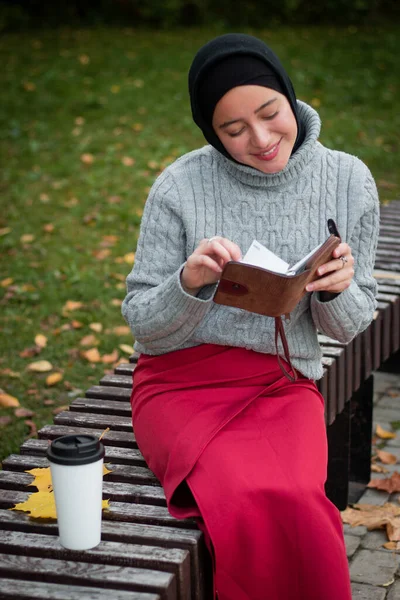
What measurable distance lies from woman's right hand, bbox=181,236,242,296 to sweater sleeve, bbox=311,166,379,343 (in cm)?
38

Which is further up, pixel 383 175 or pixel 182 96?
pixel 182 96

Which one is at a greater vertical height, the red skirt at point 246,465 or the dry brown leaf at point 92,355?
the red skirt at point 246,465

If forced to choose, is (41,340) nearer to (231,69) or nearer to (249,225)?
(249,225)

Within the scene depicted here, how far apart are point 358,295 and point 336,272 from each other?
0.22m

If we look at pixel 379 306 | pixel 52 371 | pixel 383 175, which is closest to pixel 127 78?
pixel 383 175

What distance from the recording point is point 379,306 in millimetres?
3971

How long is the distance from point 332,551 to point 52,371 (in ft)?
9.37

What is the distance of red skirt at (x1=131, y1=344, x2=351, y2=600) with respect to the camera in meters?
2.34

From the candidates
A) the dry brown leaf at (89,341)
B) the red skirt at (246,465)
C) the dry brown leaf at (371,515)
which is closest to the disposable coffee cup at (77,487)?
the red skirt at (246,465)

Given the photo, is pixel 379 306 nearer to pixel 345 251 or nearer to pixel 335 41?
pixel 345 251

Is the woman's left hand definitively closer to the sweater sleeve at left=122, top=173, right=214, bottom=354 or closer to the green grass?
the sweater sleeve at left=122, top=173, right=214, bottom=354

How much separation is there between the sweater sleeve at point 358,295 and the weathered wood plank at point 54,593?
1.02 meters

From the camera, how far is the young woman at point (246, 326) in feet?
7.74

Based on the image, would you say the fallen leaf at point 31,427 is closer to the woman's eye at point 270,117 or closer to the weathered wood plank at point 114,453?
the weathered wood plank at point 114,453
